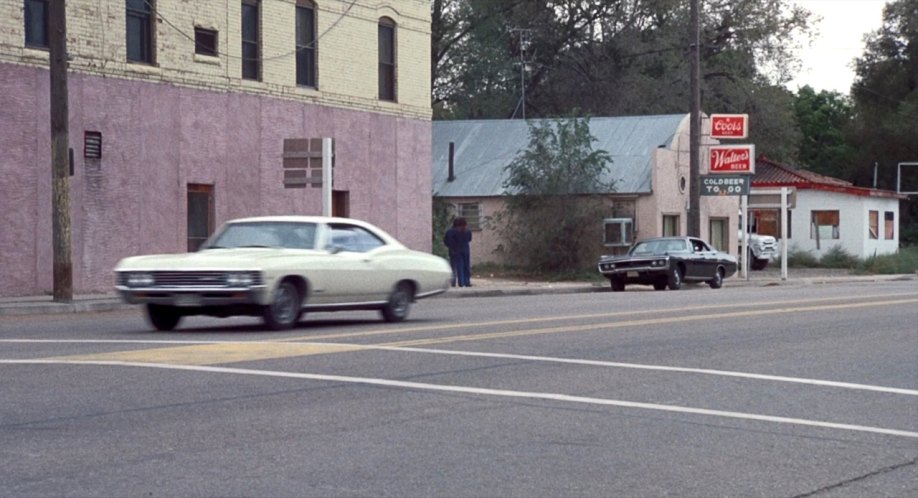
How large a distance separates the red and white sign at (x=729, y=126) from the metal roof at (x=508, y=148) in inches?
141

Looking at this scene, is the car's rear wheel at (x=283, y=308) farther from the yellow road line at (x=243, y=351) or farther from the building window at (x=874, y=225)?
the building window at (x=874, y=225)

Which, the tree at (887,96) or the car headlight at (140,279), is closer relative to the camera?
the car headlight at (140,279)

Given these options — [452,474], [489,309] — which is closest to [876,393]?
[452,474]

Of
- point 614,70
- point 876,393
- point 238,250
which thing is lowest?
point 876,393

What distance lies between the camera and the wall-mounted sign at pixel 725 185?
42.7 metres

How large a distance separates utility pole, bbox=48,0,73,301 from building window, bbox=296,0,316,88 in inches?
361

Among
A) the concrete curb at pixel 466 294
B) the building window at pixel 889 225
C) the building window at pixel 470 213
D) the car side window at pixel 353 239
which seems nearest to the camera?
the car side window at pixel 353 239

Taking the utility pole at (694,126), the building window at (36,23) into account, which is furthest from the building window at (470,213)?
the building window at (36,23)

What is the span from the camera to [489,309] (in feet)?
76.3

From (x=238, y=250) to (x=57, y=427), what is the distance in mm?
8547

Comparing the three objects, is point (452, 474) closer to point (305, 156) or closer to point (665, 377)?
point (665, 377)

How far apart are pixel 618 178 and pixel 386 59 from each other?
15.1 metres

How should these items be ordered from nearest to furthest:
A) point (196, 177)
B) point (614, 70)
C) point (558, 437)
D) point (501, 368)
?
point (558, 437)
point (501, 368)
point (196, 177)
point (614, 70)

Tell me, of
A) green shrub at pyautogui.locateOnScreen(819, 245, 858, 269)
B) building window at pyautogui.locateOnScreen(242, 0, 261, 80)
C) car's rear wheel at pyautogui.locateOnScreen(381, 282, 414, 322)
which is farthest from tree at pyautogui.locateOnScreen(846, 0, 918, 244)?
car's rear wheel at pyautogui.locateOnScreen(381, 282, 414, 322)
